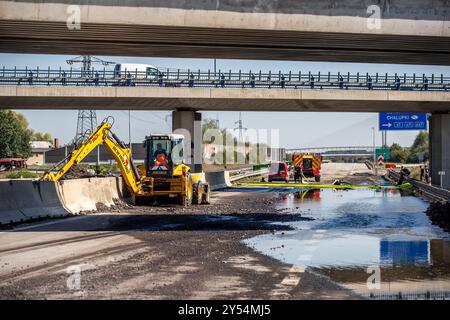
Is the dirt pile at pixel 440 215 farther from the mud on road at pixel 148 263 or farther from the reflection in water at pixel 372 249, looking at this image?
the mud on road at pixel 148 263

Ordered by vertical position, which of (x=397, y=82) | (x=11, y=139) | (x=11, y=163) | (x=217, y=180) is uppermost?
(x=397, y=82)

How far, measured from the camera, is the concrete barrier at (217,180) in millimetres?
43722

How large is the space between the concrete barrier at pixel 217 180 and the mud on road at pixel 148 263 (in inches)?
891

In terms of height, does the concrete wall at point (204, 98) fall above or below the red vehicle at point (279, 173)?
above

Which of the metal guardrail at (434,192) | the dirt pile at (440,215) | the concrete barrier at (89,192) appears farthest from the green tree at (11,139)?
the dirt pile at (440,215)

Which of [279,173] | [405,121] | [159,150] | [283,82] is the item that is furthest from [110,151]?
[405,121]

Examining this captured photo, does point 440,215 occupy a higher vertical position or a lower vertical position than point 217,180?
lower

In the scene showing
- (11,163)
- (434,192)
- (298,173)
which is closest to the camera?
(434,192)

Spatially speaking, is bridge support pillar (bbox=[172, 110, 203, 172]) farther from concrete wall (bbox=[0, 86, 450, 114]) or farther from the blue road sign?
the blue road sign

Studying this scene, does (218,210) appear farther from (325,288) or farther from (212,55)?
(325,288)

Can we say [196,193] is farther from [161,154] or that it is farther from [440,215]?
[440,215]

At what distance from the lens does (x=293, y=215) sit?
23188 millimetres

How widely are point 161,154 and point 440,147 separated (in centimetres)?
2786

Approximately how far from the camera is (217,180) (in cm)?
4575
